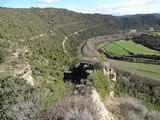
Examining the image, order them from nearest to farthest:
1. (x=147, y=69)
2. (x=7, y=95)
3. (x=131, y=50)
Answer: (x=7, y=95), (x=147, y=69), (x=131, y=50)

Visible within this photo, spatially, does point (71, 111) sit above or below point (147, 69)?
above

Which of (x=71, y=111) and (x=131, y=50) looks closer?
(x=71, y=111)

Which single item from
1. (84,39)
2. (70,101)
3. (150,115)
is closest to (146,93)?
(150,115)

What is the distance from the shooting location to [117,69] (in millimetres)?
35531

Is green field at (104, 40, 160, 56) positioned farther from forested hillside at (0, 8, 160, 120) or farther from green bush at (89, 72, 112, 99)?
green bush at (89, 72, 112, 99)

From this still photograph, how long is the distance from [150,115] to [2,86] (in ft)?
37.7

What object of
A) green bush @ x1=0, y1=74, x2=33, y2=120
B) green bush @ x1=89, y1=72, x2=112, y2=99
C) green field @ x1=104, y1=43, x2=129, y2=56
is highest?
green bush @ x1=0, y1=74, x2=33, y2=120

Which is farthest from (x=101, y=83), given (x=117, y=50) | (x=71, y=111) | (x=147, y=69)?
(x=117, y=50)

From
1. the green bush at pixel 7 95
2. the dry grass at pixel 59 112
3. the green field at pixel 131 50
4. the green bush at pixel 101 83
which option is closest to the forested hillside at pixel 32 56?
the green bush at pixel 7 95

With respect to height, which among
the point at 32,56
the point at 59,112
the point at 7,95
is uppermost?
the point at 59,112

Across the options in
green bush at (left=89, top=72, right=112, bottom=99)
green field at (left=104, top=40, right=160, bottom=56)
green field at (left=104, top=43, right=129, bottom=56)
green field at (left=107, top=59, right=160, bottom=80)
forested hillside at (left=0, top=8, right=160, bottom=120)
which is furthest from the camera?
green field at (left=104, top=43, right=129, bottom=56)

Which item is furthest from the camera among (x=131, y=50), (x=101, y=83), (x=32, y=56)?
(x=131, y=50)

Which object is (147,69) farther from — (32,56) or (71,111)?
(71,111)

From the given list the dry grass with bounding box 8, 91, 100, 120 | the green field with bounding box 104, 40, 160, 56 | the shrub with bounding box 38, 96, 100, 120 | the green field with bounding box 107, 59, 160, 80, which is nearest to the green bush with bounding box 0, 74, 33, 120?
the dry grass with bounding box 8, 91, 100, 120
